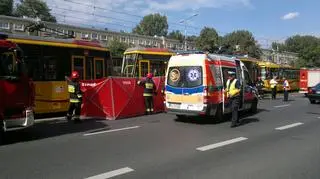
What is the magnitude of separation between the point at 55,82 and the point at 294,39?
6100 inches

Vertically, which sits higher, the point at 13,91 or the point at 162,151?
the point at 13,91

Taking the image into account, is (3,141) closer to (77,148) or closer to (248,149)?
(77,148)

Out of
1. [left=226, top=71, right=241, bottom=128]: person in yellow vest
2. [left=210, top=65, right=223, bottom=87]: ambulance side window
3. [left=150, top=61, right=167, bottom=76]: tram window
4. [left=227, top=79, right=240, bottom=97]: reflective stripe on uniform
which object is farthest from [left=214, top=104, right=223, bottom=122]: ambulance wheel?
[left=150, top=61, right=167, bottom=76]: tram window

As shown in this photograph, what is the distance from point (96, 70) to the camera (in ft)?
67.6

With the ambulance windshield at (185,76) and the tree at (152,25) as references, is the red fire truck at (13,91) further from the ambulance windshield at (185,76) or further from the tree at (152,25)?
the tree at (152,25)

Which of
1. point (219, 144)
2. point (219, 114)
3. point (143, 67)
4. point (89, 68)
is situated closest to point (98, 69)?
point (89, 68)

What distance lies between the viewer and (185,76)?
15703mm

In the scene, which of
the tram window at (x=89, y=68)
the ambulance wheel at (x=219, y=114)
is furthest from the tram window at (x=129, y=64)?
the ambulance wheel at (x=219, y=114)

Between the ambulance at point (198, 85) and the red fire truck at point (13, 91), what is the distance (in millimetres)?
5643

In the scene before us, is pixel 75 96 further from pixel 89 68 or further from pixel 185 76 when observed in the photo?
pixel 89 68

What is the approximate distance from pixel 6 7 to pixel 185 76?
88.3m

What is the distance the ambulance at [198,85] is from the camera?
15156 mm

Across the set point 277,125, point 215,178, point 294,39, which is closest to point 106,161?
point 215,178

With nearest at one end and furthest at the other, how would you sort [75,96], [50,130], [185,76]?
[50,130], [185,76], [75,96]
